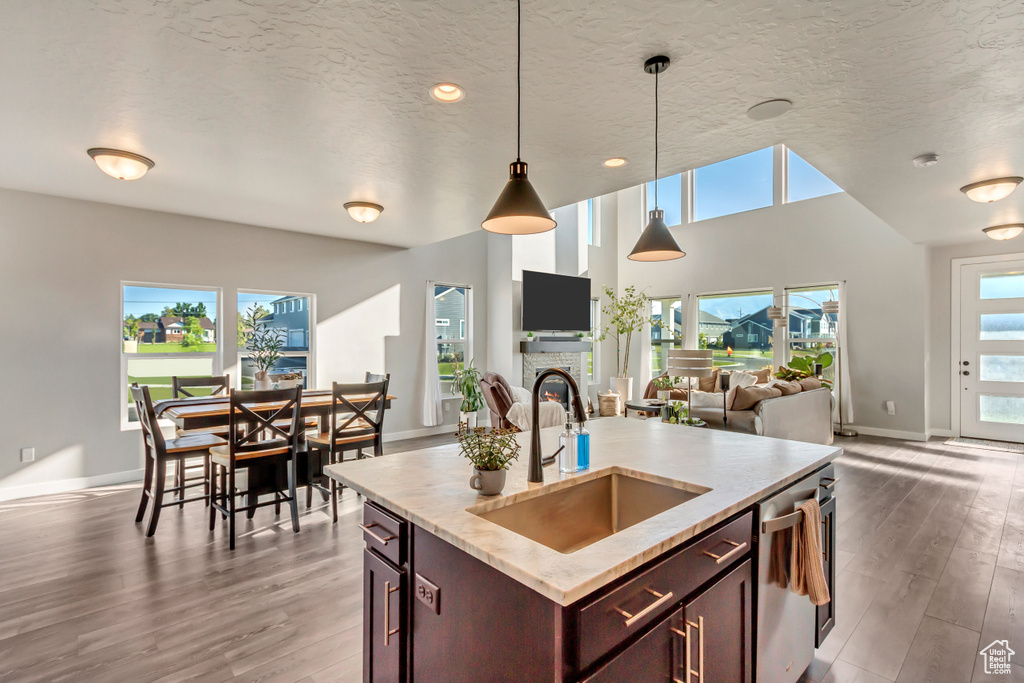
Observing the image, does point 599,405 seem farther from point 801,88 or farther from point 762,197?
point 801,88

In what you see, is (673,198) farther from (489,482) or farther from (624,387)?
(489,482)

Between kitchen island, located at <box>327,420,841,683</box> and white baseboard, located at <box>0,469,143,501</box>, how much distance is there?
407cm

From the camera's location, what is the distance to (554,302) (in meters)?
7.66

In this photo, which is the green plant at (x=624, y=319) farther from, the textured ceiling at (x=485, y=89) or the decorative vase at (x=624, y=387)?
the textured ceiling at (x=485, y=89)

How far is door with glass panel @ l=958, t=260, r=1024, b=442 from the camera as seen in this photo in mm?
5852

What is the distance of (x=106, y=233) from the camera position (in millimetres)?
4289

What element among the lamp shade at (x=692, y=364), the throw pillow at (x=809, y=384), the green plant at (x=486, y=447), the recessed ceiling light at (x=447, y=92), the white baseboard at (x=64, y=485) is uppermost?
the recessed ceiling light at (x=447, y=92)

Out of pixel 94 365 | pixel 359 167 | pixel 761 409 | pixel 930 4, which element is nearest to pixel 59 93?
pixel 359 167

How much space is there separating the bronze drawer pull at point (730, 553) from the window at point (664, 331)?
759 centimetres

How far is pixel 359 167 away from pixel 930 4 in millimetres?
3024

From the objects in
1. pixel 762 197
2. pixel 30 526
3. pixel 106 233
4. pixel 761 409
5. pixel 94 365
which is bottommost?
pixel 30 526

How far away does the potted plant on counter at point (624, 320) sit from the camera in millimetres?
8859

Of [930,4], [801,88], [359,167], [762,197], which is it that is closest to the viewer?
[930,4]

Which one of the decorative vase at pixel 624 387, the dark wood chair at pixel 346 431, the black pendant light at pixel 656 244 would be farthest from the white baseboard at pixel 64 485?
the decorative vase at pixel 624 387
